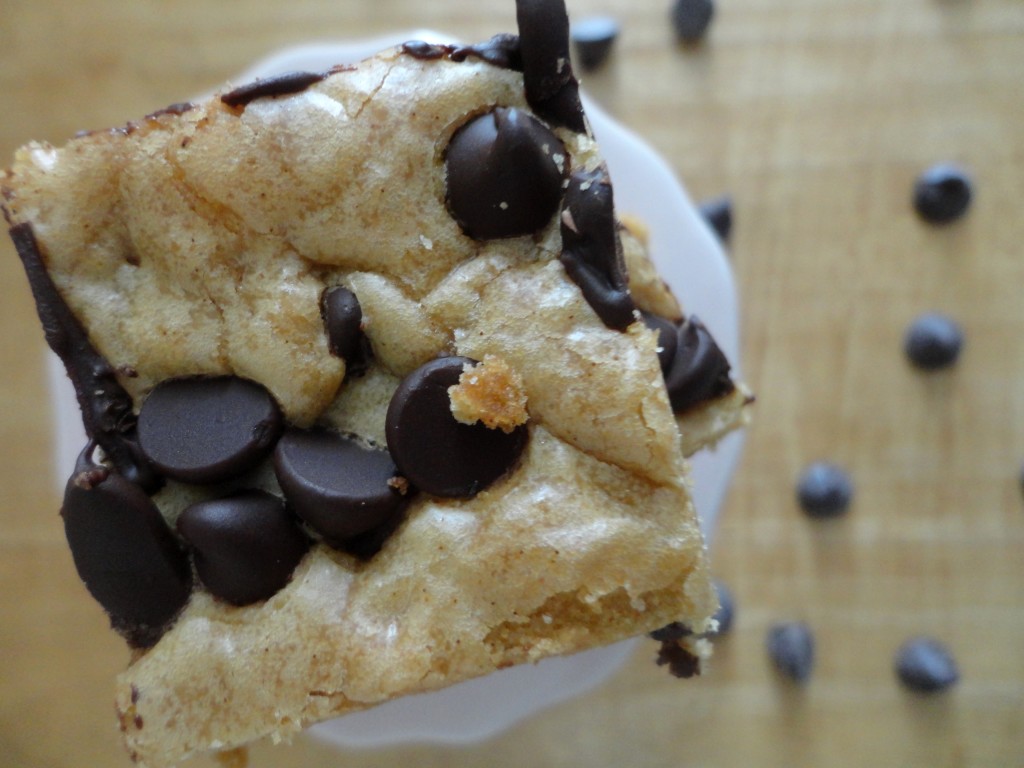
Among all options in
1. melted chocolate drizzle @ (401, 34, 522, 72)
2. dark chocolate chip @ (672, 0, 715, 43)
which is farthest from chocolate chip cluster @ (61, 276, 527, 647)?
dark chocolate chip @ (672, 0, 715, 43)

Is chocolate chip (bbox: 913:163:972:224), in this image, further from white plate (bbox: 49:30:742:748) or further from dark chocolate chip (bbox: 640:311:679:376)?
dark chocolate chip (bbox: 640:311:679:376)

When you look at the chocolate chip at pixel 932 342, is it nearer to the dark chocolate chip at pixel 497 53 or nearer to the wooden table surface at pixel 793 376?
the wooden table surface at pixel 793 376

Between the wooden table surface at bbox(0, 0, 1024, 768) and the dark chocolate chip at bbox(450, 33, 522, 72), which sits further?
the wooden table surface at bbox(0, 0, 1024, 768)

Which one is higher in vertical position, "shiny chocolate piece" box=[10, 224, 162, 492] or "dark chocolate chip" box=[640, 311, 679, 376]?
"shiny chocolate piece" box=[10, 224, 162, 492]

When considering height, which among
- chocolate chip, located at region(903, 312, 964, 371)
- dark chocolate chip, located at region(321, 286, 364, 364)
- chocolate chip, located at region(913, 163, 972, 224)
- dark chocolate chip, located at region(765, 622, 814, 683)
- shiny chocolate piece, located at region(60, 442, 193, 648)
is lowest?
dark chocolate chip, located at region(765, 622, 814, 683)

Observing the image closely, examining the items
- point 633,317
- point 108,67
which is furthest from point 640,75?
point 108,67

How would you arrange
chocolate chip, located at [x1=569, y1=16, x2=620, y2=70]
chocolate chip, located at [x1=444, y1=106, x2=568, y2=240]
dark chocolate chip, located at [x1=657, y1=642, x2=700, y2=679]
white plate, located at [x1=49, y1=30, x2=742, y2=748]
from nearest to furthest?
chocolate chip, located at [x1=444, y1=106, x2=568, y2=240]
dark chocolate chip, located at [x1=657, y1=642, x2=700, y2=679]
white plate, located at [x1=49, y1=30, x2=742, y2=748]
chocolate chip, located at [x1=569, y1=16, x2=620, y2=70]

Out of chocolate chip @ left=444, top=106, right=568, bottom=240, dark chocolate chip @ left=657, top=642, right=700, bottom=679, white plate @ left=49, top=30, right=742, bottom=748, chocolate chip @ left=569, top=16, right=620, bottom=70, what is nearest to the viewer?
chocolate chip @ left=444, top=106, right=568, bottom=240

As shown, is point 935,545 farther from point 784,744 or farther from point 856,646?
point 784,744
